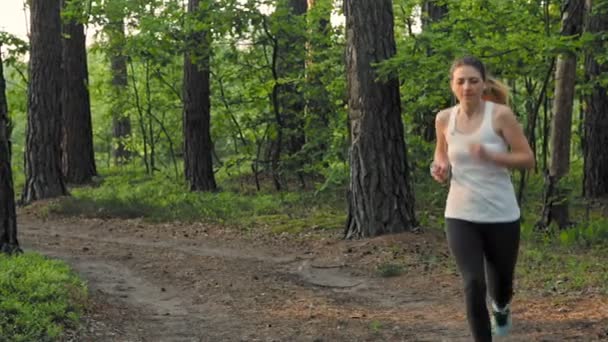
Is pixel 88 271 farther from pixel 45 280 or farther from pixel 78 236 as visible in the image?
pixel 78 236

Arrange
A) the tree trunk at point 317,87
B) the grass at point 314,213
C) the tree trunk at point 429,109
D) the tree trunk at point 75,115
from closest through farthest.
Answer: the grass at point 314,213 → the tree trunk at point 429,109 → the tree trunk at point 317,87 → the tree trunk at point 75,115

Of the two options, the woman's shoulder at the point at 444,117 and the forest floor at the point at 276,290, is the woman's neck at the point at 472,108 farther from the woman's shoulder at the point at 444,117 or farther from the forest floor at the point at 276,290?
the forest floor at the point at 276,290

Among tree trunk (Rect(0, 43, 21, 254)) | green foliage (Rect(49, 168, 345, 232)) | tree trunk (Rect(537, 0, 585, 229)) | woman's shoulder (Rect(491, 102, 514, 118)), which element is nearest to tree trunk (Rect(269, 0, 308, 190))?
green foliage (Rect(49, 168, 345, 232))

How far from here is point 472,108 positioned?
549 cm

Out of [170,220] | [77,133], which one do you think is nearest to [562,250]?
[170,220]

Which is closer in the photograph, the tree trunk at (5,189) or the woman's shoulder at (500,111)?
the woman's shoulder at (500,111)

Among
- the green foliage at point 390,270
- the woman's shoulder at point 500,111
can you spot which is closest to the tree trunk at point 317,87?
the green foliage at point 390,270

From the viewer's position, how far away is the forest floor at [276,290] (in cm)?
754

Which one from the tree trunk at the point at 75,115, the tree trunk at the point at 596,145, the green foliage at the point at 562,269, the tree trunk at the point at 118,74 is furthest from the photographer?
the tree trunk at the point at 75,115

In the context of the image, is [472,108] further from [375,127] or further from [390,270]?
Result: [375,127]

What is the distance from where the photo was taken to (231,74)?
20.0m

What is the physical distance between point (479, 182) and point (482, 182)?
0.02 m

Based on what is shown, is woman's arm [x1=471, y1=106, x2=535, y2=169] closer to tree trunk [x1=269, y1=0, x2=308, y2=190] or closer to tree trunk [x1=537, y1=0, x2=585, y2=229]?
tree trunk [x1=537, y1=0, x2=585, y2=229]

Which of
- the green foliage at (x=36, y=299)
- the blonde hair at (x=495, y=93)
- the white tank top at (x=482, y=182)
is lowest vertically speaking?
the green foliage at (x=36, y=299)
